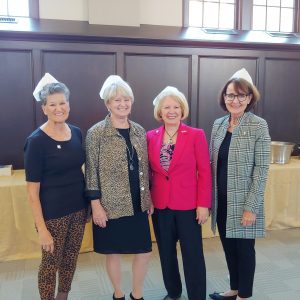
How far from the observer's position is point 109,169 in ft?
5.41

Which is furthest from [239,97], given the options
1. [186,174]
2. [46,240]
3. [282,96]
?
[282,96]

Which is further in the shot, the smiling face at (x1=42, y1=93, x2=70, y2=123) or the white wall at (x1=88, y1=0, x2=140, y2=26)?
the white wall at (x1=88, y1=0, x2=140, y2=26)

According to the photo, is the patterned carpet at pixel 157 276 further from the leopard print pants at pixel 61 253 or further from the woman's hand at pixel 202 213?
the woman's hand at pixel 202 213

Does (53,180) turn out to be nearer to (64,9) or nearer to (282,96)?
(64,9)

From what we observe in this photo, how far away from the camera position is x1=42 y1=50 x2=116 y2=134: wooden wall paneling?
305 cm

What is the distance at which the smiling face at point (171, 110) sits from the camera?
170cm

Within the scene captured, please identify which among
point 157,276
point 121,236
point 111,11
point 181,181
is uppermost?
point 111,11

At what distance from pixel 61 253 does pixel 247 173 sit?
39.5 inches

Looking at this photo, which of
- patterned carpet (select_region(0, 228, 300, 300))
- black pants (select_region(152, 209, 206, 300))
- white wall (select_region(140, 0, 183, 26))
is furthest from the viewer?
white wall (select_region(140, 0, 183, 26))

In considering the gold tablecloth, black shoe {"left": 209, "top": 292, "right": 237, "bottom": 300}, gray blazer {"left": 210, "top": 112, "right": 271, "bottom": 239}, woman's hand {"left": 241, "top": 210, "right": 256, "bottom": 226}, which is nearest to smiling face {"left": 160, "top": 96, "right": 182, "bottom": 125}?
gray blazer {"left": 210, "top": 112, "right": 271, "bottom": 239}

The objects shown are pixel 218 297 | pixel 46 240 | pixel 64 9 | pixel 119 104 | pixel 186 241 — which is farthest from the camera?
pixel 64 9

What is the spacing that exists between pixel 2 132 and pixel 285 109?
9.60ft

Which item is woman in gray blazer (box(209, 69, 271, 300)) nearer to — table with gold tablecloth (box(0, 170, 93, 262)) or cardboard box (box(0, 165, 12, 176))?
table with gold tablecloth (box(0, 170, 93, 262))

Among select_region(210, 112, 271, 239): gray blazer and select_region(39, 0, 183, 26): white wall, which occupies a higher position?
select_region(39, 0, 183, 26): white wall
